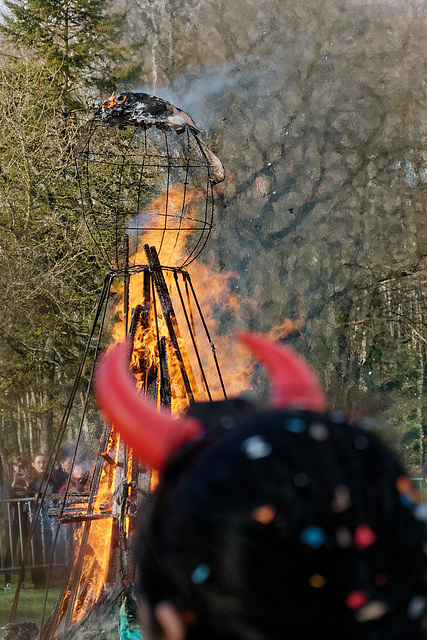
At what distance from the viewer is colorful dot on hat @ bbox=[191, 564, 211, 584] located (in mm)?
569

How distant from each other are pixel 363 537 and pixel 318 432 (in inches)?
3.7

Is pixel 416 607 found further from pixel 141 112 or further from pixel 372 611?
pixel 141 112

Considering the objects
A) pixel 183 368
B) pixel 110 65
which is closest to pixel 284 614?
pixel 183 368

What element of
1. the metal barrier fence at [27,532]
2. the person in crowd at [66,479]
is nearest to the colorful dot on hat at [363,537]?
the person in crowd at [66,479]

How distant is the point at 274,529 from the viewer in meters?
0.56

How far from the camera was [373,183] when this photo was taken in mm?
10156

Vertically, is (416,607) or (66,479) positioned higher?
(416,607)

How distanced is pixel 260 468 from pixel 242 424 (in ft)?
0.16

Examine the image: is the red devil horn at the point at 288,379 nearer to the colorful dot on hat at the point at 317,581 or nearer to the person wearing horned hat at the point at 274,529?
the person wearing horned hat at the point at 274,529

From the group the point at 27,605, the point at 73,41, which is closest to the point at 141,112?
the point at 27,605

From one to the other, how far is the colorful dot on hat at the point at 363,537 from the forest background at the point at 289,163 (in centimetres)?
845

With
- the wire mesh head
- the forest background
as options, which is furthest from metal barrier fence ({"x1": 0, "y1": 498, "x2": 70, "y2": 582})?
the wire mesh head

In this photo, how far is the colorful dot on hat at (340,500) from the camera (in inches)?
22.3

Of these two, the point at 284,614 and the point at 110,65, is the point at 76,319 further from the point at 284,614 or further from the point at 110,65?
the point at 284,614
